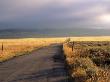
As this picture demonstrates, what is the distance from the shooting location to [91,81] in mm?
16094

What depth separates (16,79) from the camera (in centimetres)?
1917

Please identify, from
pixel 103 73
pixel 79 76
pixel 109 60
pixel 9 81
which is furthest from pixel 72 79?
pixel 109 60

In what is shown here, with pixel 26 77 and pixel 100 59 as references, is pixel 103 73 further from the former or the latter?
pixel 100 59

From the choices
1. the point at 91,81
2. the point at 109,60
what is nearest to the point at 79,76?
the point at 91,81

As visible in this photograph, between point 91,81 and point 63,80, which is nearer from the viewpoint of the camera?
point 91,81

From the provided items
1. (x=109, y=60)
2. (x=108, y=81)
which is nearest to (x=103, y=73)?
(x=108, y=81)

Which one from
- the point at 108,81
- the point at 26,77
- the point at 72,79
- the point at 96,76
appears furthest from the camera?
the point at 26,77

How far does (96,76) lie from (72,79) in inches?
74.5

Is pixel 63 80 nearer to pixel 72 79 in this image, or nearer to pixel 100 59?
pixel 72 79

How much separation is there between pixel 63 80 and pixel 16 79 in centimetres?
234

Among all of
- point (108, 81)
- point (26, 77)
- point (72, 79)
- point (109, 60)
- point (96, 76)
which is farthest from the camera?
point (109, 60)

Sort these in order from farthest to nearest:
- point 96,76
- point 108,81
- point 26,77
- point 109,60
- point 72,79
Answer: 1. point 109,60
2. point 26,77
3. point 72,79
4. point 96,76
5. point 108,81

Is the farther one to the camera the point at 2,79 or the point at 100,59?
the point at 100,59

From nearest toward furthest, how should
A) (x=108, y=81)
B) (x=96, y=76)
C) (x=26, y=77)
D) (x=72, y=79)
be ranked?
(x=108, y=81) → (x=96, y=76) → (x=72, y=79) → (x=26, y=77)
